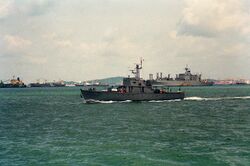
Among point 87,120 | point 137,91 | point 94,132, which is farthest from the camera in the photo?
point 137,91

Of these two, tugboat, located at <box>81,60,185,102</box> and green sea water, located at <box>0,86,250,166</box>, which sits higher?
tugboat, located at <box>81,60,185,102</box>

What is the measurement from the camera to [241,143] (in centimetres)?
3662

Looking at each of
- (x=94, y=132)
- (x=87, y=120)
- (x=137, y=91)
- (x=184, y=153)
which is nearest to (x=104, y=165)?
(x=184, y=153)

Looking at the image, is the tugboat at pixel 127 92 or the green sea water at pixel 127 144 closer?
the green sea water at pixel 127 144

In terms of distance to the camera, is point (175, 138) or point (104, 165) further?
point (175, 138)

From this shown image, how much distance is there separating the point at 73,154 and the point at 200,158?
973 cm

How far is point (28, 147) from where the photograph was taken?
118 feet

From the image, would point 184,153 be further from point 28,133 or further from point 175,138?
point 28,133

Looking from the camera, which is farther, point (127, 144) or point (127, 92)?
point (127, 92)

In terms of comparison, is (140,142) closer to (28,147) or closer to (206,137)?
(206,137)

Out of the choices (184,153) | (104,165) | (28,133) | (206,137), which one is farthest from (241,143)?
(28,133)

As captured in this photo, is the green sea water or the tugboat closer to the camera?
the green sea water

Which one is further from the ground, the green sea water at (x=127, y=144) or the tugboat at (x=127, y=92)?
the tugboat at (x=127, y=92)

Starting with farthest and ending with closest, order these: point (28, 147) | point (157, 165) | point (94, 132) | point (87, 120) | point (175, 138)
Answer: point (87, 120)
point (94, 132)
point (175, 138)
point (28, 147)
point (157, 165)
